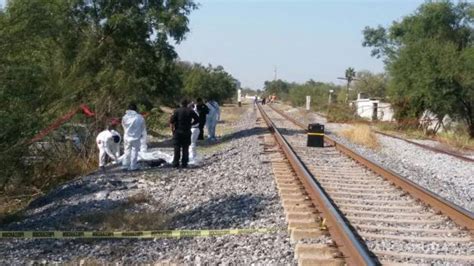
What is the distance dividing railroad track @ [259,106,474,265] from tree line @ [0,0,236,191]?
525 cm

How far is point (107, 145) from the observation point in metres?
15.8

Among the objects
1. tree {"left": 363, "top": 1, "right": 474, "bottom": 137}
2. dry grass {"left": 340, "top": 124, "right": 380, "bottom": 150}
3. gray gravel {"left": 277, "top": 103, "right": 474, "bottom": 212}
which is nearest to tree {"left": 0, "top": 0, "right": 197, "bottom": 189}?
gray gravel {"left": 277, "top": 103, "right": 474, "bottom": 212}

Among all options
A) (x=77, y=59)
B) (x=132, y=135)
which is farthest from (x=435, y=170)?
(x=77, y=59)

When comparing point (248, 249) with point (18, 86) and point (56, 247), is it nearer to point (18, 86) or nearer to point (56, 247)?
point (56, 247)

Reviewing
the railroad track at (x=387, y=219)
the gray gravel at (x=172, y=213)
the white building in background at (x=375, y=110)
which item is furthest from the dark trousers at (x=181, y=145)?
the white building in background at (x=375, y=110)

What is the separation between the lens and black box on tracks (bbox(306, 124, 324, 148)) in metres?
21.5

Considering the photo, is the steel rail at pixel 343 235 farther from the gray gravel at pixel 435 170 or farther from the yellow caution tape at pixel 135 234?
the gray gravel at pixel 435 170

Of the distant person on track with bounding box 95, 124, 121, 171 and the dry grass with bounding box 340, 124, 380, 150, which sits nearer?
the distant person on track with bounding box 95, 124, 121, 171

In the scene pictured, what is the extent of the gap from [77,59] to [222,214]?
37.0 ft

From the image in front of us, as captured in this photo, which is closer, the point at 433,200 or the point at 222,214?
the point at 222,214

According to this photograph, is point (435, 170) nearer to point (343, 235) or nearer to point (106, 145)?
point (106, 145)

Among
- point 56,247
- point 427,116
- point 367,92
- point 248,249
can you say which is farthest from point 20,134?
point 367,92

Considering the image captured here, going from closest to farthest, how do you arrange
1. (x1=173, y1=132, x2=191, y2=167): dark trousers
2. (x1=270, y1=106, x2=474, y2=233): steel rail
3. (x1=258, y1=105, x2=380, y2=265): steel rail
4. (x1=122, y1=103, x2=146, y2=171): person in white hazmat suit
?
1. (x1=258, y1=105, x2=380, y2=265): steel rail
2. (x1=270, y1=106, x2=474, y2=233): steel rail
3. (x1=122, y1=103, x2=146, y2=171): person in white hazmat suit
4. (x1=173, y1=132, x2=191, y2=167): dark trousers

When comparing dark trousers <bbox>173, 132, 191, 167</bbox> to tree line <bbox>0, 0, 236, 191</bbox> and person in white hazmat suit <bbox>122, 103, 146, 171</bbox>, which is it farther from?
tree line <bbox>0, 0, 236, 191</bbox>
